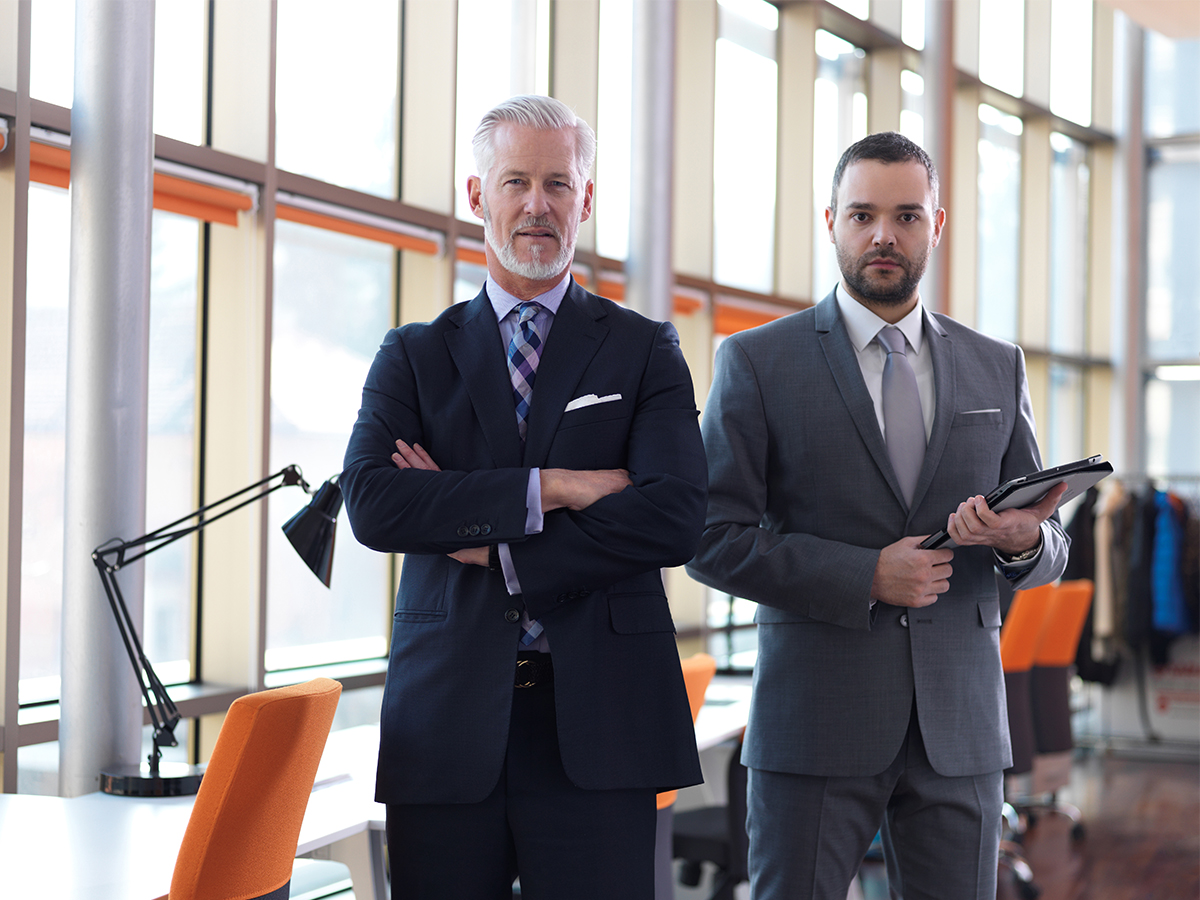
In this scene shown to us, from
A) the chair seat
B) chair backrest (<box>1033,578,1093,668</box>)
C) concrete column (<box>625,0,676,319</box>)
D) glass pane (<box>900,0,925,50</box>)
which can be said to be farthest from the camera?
glass pane (<box>900,0,925,50</box>)

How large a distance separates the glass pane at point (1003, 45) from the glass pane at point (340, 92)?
498 cm

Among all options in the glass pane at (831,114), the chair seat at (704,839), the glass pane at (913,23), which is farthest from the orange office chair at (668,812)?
the glass pane at (913,23)

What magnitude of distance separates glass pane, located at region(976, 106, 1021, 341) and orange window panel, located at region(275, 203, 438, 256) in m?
5.00

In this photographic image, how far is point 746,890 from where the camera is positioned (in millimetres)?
3471

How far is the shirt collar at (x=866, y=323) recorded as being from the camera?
1.98 meters

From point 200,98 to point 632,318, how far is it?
8.73ft

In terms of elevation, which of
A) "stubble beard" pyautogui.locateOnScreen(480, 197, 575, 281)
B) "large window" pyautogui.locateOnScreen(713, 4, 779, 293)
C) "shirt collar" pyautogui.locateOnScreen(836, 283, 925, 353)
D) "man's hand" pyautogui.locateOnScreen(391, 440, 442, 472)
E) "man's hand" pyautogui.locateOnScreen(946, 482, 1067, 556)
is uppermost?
"large window" pyautogui.locateOnScreen(713, 4, 779, 293)

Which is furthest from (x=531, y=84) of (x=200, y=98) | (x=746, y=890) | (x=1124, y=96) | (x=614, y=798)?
(x=1124, y=96)

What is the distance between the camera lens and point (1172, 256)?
896 centimetres

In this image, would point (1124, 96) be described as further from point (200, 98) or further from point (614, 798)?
point (614, 798)

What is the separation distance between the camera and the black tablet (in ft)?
5.59

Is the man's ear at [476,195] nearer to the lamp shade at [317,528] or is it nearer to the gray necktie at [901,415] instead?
the gray necktie at [901,415]

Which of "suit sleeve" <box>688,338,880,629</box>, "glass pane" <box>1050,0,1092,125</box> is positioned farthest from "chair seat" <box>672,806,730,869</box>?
"glass pane" <box>1050,0,1092,125</box>

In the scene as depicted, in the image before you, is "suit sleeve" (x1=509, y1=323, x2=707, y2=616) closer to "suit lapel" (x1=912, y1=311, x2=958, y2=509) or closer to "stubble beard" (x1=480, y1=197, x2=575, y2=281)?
"stubble beard" (x1=480, y1=197, x2=575, y2=281)
